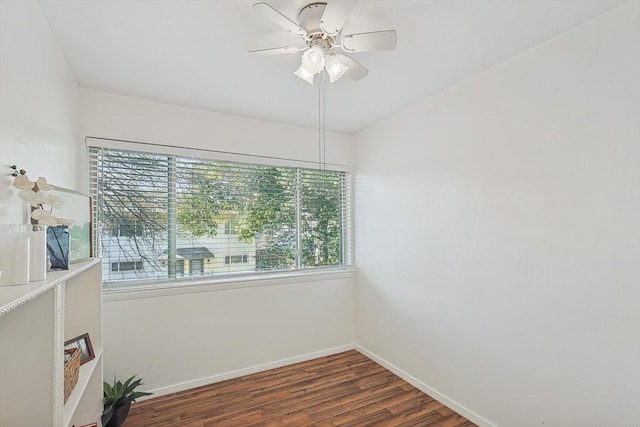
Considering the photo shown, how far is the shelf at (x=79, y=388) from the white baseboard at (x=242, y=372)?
0.98 meters

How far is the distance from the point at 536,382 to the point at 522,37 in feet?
6.79

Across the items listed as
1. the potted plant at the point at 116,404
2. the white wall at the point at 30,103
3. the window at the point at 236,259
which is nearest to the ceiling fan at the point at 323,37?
the white wall at the point at 30,103

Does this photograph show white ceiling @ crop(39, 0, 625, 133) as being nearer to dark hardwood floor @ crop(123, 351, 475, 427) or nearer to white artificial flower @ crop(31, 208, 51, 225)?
white artificial flower @ crop(31, 208, 51, 225)

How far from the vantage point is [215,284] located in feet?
9.09

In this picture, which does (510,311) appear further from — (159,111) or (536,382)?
(159,111)

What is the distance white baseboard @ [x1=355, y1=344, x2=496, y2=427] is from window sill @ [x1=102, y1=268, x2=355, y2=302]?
3.01 feet

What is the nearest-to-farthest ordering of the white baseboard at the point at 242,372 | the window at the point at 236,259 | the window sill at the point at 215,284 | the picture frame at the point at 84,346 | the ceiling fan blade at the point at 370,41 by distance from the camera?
1. the ceiling fan blade at the point at 370,41
2. the picture frame at the point at 84,346
3. the window sill at the point at 215,284
4. the white baseboard at the point at 242,372
5. the window at the point at 236,259

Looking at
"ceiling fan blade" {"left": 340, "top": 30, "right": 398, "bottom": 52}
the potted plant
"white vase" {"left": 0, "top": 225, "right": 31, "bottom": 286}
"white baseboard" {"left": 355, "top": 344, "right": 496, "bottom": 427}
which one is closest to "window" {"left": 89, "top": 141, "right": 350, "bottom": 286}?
the potted plant

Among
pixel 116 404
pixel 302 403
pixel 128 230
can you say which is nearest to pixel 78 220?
pixel 128 230

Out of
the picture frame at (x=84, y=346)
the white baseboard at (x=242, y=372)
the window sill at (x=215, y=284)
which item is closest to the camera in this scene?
the picture frame at (x=84, y=346)

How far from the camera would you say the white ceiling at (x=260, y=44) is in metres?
→ 1.52

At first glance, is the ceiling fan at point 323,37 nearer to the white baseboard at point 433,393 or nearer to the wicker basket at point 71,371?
the wicker basket at point 71,371

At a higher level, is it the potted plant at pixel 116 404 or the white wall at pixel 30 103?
A: the white wall at pixel 30 103

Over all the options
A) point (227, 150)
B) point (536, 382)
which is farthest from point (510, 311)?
point (227, 150)
